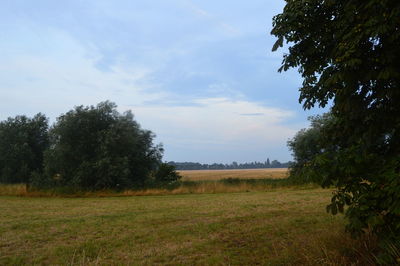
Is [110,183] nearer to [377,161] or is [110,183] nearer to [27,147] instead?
[27,147]

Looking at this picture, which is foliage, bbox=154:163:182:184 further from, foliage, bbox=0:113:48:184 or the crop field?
foliage, bbox=0:113:48:184

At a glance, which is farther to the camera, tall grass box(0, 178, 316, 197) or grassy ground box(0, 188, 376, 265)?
tall grass box(0, 178, 316, 197)

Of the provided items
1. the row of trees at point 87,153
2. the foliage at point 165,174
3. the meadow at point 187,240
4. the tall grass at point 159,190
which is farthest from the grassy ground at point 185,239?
the foliage at point 165,174

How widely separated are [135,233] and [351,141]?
6332mm

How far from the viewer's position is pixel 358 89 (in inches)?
209

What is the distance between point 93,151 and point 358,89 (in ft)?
89.6

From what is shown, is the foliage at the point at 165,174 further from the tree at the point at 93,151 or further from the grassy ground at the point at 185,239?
the grassy ground at the point at 185,239

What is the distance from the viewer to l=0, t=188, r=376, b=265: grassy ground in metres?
6.27

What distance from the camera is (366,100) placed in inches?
207

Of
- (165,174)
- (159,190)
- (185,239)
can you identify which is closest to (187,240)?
(185,239)

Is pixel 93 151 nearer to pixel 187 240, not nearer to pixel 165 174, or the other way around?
pixel 165 174

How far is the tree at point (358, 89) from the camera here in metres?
4.43

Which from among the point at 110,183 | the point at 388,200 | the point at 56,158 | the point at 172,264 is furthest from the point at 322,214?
the point at 56,158

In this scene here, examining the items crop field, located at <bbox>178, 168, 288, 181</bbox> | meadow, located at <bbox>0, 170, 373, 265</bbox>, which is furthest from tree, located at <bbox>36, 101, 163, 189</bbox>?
meadow, located at <bbox>0, 170, 373, 265</bbox>
